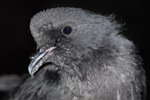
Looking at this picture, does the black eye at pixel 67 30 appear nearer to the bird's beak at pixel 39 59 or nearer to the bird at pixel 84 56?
the bird at pixel 84 56

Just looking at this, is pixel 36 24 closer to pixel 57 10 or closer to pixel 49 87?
pixel 57 10

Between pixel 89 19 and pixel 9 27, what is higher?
pixel 9 27

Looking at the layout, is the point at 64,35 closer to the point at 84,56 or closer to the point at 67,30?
the point at 67,30

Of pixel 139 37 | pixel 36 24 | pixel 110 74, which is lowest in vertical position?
pixel 110 74

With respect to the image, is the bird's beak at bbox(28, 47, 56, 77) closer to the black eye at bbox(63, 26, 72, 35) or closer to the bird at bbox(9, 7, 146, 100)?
the bird at bbox(9, 7, 146, 100)

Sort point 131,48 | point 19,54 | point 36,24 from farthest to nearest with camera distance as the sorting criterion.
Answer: point 19,54 < point 131,48 < point 36,24

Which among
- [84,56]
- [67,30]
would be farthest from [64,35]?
[84,56]

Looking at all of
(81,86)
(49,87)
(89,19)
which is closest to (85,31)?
(89,19)
